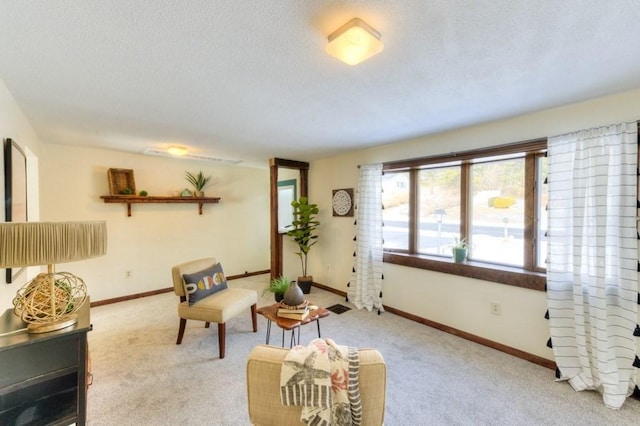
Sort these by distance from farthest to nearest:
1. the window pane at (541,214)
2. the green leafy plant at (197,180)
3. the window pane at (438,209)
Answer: the green leafy plant at (197,180)
the window pane at (438,209)
the window pane at (541,214)

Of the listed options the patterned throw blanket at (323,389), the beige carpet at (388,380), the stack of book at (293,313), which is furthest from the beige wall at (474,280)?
the patterned throw blanket at (323,389)

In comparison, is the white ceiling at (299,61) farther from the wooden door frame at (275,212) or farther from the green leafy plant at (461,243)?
the wooden door frame at (275,212)

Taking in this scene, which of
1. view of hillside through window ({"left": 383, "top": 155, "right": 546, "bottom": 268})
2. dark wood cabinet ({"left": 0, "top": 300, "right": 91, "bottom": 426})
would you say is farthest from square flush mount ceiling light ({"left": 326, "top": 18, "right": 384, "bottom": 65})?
view of hillside through window ({"left": 383, "top": 155, "right": 546, "bottom": 268})

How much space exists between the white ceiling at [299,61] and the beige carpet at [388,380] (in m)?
2.16

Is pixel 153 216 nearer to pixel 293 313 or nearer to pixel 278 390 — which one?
pixel 293 313

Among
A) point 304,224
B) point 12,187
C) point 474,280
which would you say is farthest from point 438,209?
point 12,187

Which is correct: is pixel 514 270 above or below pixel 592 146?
below

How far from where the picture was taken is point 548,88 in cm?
184

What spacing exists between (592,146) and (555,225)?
0.64 meters

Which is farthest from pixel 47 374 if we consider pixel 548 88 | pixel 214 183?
pixel 214 183

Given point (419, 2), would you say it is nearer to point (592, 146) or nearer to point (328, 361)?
point (328, 361)


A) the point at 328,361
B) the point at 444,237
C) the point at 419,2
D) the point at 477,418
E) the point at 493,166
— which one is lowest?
the point at 477,418

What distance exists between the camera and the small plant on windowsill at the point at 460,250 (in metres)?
2.86

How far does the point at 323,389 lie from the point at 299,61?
5.20 ft
